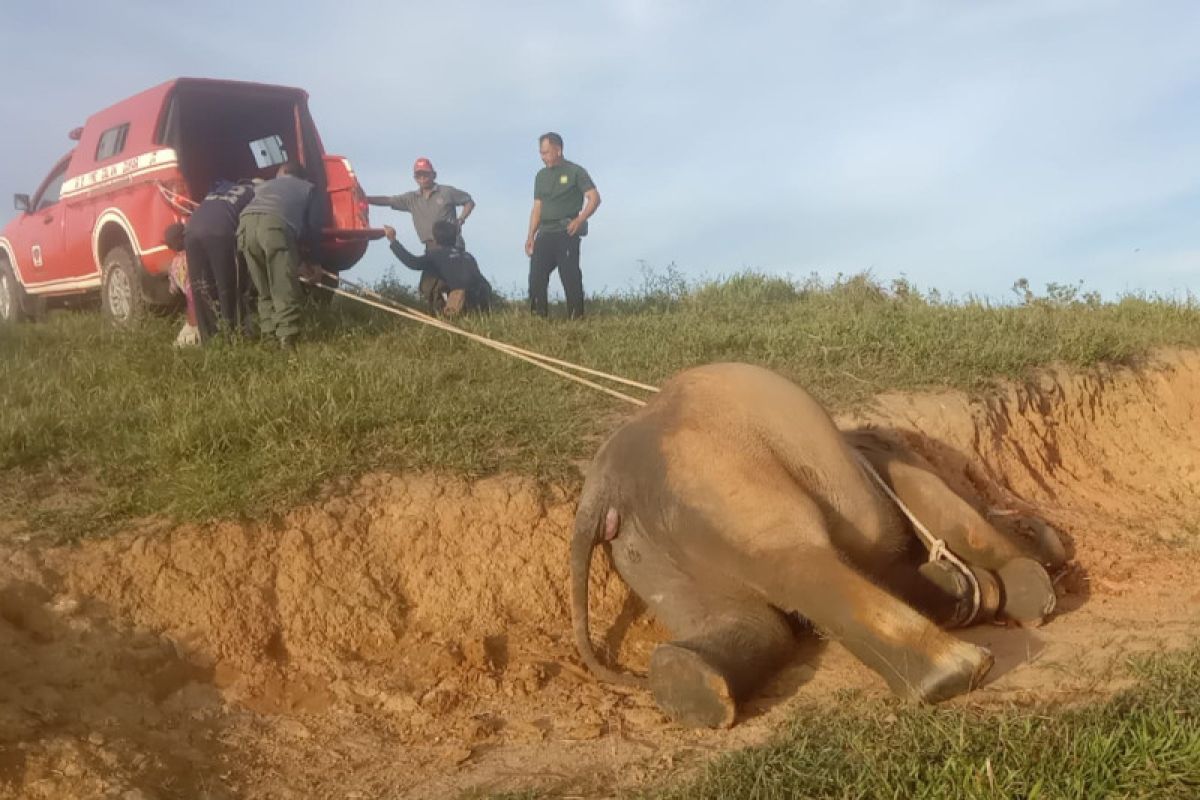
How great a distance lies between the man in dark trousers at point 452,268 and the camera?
34.9 feet

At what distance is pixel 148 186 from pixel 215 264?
5.08 feet

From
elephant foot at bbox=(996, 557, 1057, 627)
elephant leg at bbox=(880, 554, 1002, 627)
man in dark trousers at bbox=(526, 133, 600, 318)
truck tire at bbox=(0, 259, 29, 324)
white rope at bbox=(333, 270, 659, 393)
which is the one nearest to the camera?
elephant leg at bbox=(880, 554, 1002, 627)

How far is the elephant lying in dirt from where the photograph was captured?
3.73m

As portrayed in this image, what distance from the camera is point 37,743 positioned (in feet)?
11.7

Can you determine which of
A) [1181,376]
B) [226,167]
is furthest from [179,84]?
[1181,376]

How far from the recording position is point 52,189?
11.2 metres

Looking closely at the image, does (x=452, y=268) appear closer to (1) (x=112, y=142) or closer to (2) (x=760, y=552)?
(1) (x=112, y=142)

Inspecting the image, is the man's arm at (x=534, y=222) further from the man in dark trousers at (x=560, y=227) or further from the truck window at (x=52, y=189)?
the truck window at (x=52, y=189)

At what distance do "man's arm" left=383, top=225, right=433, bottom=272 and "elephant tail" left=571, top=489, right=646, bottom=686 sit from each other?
21.9 ft

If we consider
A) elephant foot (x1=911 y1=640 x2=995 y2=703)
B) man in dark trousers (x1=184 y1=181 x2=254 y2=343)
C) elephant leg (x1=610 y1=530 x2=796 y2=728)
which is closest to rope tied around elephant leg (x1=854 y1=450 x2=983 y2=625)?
elephant leg (x1=610 y1=530 x2=796 y2=728)

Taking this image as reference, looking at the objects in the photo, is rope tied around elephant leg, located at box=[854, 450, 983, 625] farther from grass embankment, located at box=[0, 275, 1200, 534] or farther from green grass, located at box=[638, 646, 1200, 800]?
grass embankment, located at box=[0, 275, 1200, 534]

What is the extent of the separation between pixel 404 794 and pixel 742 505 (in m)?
1.53

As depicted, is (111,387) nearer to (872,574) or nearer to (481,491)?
(481,491)

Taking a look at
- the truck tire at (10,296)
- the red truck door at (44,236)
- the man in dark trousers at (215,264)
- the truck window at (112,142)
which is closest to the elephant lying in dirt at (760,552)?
the man in dark trousers at (215,264)
